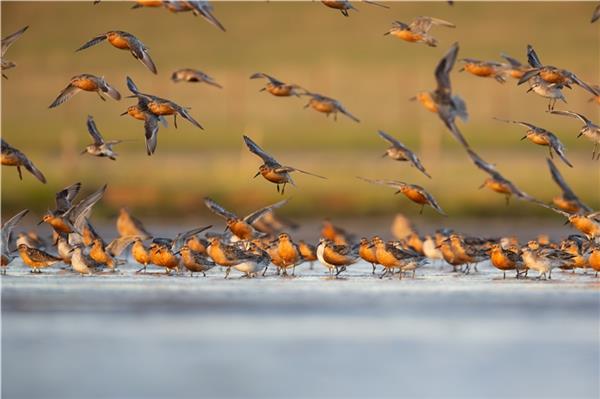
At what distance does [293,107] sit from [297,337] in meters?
58.2

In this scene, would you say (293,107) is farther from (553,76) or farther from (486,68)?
(553,76)

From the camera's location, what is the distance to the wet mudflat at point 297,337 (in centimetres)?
1395

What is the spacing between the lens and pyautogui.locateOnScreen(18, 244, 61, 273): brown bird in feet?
70.5

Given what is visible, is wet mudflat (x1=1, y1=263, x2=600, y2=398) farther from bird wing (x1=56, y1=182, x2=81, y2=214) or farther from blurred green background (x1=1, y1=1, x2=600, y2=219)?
blurred green background (x1=1, y1=1, x2=600, y2=219)

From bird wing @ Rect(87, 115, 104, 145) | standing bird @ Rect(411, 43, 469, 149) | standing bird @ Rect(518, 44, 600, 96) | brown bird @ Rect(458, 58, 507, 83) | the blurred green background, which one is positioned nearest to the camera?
standing bird @ Rect(518, 44, 600, 96)

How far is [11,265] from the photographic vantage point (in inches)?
902

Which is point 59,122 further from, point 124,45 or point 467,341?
point 467,341

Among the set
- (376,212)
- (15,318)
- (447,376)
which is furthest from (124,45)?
(376,212)

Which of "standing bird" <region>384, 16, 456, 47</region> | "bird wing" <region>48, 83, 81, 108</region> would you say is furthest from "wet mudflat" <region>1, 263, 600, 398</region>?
"standing bird" <region>384, 16, 456, 47</region>

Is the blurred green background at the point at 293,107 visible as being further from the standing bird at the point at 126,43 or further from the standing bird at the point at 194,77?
the standing bird at the point at 126,43

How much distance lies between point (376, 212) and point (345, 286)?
1452 cm

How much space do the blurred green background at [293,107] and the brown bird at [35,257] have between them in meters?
9.76

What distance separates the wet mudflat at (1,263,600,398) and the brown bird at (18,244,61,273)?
601 millimetres

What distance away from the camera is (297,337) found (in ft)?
Answer: 52.9
